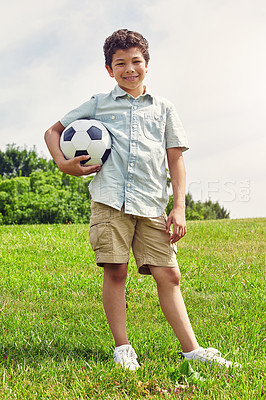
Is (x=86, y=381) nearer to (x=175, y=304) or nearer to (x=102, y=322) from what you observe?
(x=175, y=304)

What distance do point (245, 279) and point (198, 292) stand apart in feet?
2.28

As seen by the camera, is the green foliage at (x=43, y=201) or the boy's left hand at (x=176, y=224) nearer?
the boy's left hand at (x=176, y=224)

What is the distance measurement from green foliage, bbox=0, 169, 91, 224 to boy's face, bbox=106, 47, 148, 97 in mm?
14194

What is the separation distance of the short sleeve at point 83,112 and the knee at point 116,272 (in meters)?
1.07

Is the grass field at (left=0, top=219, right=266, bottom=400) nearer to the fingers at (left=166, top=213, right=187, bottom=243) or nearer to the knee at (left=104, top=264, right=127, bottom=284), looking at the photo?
the knee at (left=104, top=264, right=127, bottom=284)

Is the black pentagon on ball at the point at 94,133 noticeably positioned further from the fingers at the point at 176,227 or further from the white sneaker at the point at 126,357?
the white sneaker at the point at 126,357

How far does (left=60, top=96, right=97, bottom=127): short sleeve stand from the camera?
316 centimetres

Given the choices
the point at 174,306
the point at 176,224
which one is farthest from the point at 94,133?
the point at 174,306

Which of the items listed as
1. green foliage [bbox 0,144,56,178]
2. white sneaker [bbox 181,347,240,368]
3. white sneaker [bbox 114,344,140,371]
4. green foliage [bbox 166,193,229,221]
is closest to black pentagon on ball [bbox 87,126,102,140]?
white sneaker [bbox 114,344,140,371]

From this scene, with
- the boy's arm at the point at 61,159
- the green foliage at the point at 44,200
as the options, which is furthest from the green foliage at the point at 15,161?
the boy's arm at the point at 61,159

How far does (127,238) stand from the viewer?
300 cm

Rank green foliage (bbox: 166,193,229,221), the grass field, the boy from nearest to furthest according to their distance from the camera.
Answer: the grass field < the boy < green foliage (bbox: 166,193,229,221)

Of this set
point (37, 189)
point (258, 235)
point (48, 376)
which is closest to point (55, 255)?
point (48, 376)

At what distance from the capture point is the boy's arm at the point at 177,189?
118 inches
